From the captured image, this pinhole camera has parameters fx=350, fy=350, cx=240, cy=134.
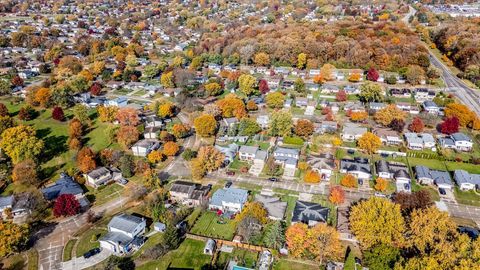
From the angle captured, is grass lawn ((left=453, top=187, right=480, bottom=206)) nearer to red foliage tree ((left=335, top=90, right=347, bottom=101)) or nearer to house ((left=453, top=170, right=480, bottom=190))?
house ((left=453, top=170, right=480, bottom=190))

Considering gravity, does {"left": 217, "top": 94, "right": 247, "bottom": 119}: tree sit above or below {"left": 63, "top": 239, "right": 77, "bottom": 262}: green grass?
above

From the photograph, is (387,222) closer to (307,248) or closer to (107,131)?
(307,248)

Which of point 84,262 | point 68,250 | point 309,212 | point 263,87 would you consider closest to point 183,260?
point 84,262

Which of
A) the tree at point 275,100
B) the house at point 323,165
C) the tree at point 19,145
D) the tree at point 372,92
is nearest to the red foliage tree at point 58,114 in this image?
the tree at point 19,145

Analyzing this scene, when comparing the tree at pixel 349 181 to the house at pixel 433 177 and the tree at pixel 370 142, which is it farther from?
the tree at pixel 370 142

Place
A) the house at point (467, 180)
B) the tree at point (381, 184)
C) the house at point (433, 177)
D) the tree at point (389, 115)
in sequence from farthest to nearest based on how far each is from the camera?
the tree at point (389, 115) < the house at point (433, 177) < the house at point (467, 180) < the tree at point (381, 184)

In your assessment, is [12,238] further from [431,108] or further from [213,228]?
[431,108]

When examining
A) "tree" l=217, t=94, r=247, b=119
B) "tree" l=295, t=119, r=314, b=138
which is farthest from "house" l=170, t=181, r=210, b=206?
"tree" l=217, t=94, r=247, b=119
